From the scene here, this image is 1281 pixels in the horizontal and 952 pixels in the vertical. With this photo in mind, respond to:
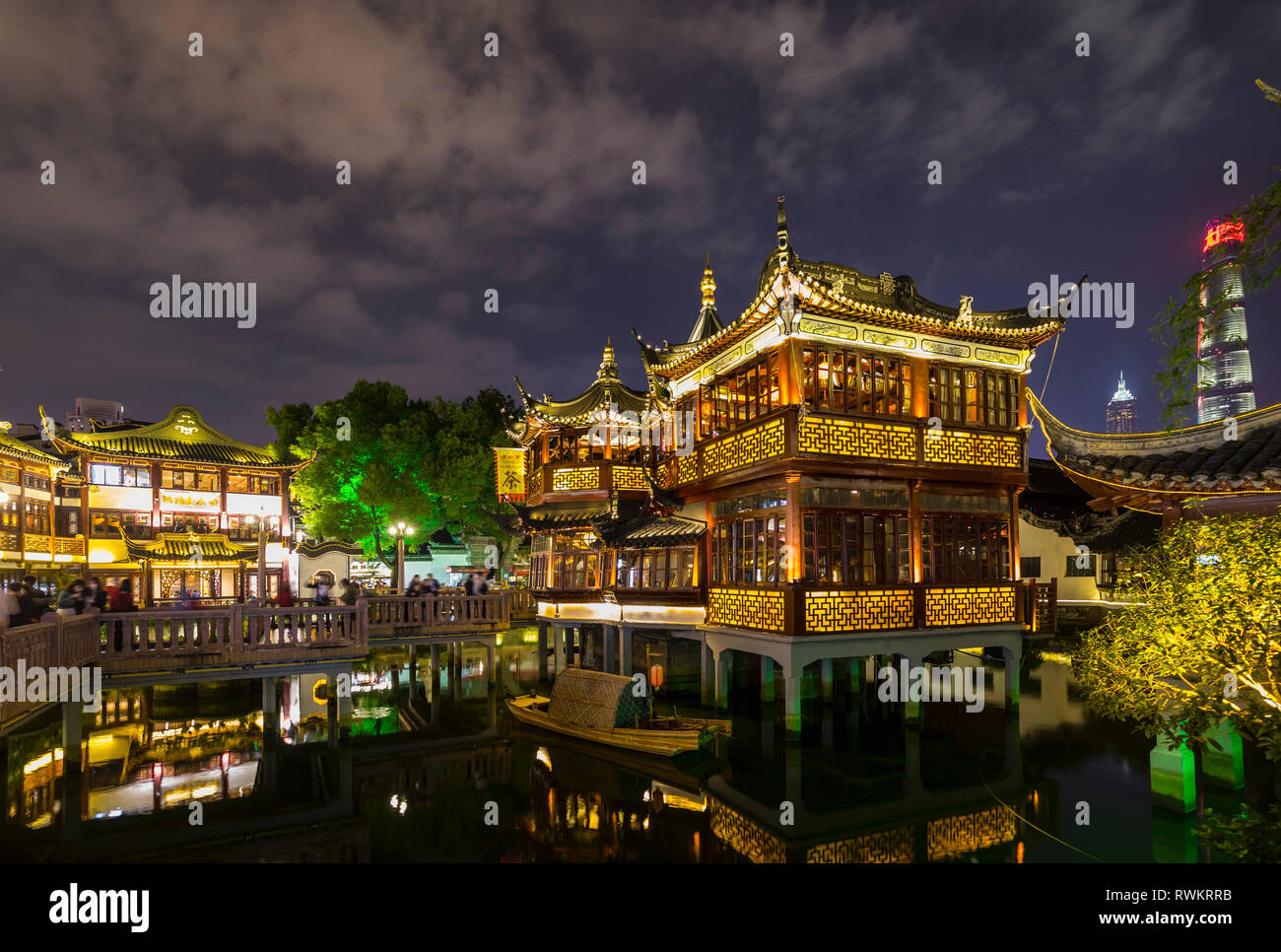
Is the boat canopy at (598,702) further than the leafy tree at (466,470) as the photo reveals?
No

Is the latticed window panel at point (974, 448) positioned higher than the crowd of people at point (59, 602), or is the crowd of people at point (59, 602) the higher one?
the latticed window panel at point (974, 448)

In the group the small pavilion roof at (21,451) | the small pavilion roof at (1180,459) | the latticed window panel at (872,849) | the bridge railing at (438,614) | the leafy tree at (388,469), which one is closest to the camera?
the small pavilion roof at (1180,459)

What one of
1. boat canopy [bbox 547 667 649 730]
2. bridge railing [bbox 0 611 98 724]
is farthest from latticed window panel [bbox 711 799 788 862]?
bridge railing [bbox 0 611 98 724]

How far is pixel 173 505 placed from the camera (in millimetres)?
33094

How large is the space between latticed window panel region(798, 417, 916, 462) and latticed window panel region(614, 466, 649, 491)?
8.09 metres

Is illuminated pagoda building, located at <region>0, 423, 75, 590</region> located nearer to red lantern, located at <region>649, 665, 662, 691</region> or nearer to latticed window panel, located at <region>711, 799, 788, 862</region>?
red lantern, located at <region>649, 665, 662, 691</region>

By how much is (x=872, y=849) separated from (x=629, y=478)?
13406 mm

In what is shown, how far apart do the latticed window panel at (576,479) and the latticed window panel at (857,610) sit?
31.6ft

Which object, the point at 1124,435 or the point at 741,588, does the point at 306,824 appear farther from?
the point at 1124,435

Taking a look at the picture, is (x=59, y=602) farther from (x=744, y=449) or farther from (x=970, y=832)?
(x=970, y=832)

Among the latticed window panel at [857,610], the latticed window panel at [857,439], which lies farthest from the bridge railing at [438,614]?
the latticed window panel at [857,439]

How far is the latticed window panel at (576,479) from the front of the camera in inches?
849

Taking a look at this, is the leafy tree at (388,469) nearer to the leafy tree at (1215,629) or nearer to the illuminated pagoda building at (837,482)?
the illuminated pagoda building at (837,482)

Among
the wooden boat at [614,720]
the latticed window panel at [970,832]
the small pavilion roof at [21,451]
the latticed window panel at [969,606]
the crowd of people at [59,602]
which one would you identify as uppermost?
the small pavilion roof at [21,451]
